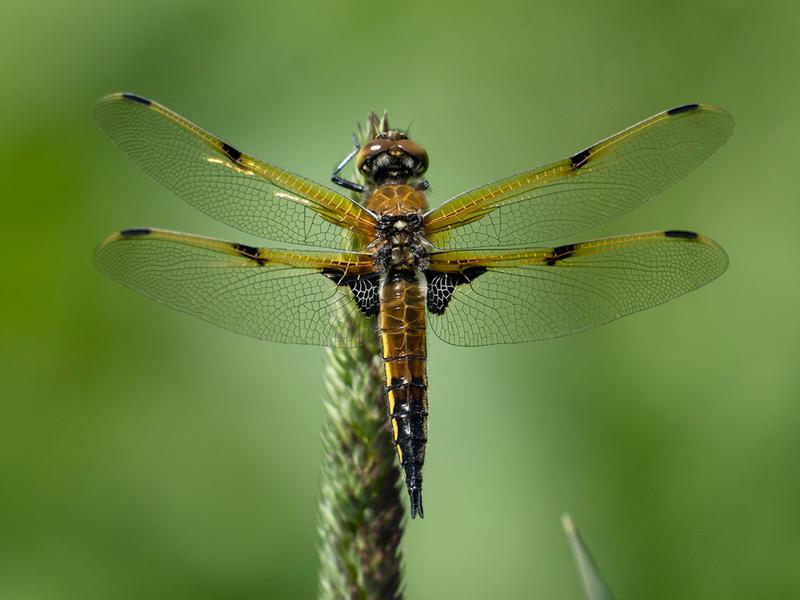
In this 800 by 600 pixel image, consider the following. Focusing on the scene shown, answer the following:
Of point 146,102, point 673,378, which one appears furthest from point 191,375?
point 673,378

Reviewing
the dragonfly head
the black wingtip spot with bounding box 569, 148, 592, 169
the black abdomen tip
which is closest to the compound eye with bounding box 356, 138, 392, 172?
the dragonfly head

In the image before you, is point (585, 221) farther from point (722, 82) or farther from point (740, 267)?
point (722, 82)

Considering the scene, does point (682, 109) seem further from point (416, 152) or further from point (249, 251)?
point (249, 251)

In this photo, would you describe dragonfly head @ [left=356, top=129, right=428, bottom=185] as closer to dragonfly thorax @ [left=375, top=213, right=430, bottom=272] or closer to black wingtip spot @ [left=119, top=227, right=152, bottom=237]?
dragonfly thorax @ [left=375, top=213, right=430, bottom=272]

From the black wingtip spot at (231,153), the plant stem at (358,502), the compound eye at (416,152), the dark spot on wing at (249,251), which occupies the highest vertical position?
the compound eye at (416,152)

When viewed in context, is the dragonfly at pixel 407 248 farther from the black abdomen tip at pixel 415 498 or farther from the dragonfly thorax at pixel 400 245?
the black abdomen tip at pixel 415 498

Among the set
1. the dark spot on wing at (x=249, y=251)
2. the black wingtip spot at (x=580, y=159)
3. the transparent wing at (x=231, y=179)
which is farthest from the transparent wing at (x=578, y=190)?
the dark spot on wing at (x=249, y=251)
